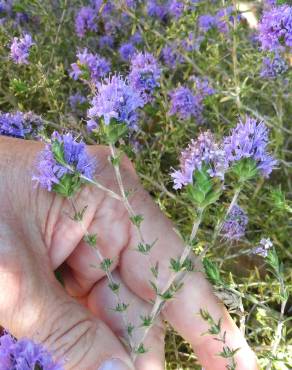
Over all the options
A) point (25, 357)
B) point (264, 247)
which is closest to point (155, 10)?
point (264, 247)

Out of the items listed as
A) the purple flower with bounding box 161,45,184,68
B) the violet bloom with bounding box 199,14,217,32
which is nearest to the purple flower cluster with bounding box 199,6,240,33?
the violet bloom with bounding box 199,14,217,32

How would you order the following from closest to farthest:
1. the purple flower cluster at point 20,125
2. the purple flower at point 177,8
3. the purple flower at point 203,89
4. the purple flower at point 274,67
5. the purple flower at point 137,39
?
the purple flower cluster at point 20,125
the purple flower at point 274,67
the purple flower at point 203,89
the purple flower at point 177,8
the purple flower at point 137,39

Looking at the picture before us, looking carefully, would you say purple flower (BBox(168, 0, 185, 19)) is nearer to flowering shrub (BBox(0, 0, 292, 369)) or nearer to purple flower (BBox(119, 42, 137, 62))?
flowering shrub (BBox(0, 0, 292, 369))

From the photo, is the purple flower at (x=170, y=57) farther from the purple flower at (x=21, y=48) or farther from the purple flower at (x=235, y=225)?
the purple flower at (x=235, y=225)

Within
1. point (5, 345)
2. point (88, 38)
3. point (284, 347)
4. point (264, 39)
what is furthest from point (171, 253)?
point (88, 38)

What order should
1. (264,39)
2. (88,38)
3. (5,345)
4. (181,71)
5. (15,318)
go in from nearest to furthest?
1. (5,345)
2. (15,318)
3. (264,39)
4. (88,38)
5. (181,71)

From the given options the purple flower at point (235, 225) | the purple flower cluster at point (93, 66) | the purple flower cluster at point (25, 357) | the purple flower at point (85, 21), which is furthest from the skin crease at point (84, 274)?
the purple flower at point (85, 21)

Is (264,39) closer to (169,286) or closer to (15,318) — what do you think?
(169,286)
